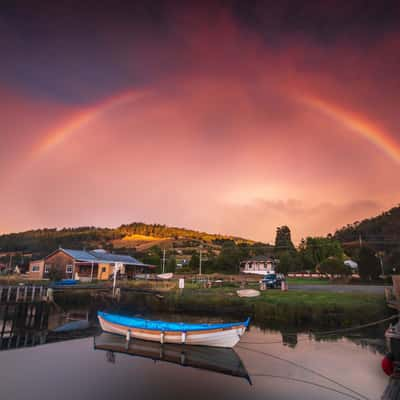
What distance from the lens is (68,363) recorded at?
63.6 ft

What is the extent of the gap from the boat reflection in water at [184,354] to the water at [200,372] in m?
0.07

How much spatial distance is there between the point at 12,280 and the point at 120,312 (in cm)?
3045

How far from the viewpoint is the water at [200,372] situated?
48.6ft

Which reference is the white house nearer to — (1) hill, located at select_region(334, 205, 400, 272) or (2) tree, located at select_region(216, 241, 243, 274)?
(2) tree, located at select_region(216, 241, 243, 274)

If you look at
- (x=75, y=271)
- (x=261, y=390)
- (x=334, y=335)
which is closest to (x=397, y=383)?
(x=261, y=390)

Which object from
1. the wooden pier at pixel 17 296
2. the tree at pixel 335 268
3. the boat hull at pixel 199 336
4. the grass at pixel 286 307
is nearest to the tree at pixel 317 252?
the tree at pixel 335 268

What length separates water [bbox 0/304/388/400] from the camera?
48.6ft

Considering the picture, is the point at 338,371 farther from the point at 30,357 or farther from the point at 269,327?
the point at 30,357

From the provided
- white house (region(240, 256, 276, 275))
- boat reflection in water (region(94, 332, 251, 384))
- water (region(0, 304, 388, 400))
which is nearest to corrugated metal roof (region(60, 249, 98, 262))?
white house (region(240, 256, 276, 275))

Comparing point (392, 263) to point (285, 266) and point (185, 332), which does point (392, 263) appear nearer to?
point (285, 266)

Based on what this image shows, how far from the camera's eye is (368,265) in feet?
175

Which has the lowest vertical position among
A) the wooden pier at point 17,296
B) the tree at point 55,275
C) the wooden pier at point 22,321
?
the wooden pier at point 22,321

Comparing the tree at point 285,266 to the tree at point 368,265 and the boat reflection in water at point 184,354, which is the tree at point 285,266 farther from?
the boat reflection in water at point 184,354

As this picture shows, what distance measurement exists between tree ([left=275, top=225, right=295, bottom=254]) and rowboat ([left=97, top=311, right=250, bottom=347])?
7119 centimetres
